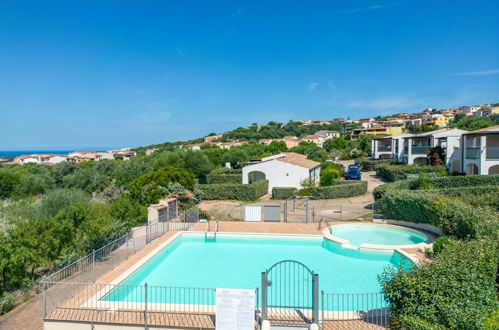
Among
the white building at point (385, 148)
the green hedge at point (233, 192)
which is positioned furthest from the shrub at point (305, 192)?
the white building at point (385, 148)

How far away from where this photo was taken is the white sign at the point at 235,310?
7273 millimetres

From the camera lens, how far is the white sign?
7.27 metres

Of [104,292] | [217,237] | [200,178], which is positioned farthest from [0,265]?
[200,178]

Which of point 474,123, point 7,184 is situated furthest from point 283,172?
point 474,123

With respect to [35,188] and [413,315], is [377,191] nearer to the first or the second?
[413,315]

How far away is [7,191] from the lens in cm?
4225

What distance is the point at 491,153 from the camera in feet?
92.0

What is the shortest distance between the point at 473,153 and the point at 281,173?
18.4 meters

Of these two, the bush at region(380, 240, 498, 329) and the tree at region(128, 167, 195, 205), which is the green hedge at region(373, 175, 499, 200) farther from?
the bush at region(380, 240, 498, 329)

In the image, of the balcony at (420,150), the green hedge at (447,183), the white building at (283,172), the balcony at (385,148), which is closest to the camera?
the green hedge at (447,183)

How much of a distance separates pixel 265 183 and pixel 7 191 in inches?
1423

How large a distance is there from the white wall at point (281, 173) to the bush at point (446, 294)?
79.8ft

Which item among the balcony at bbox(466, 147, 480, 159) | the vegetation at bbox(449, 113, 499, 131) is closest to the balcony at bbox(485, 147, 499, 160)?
the balcony at bbox(466, 147, 480, 159)

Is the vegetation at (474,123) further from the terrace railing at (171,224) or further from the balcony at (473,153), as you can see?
the terrace railing at (171,224)
